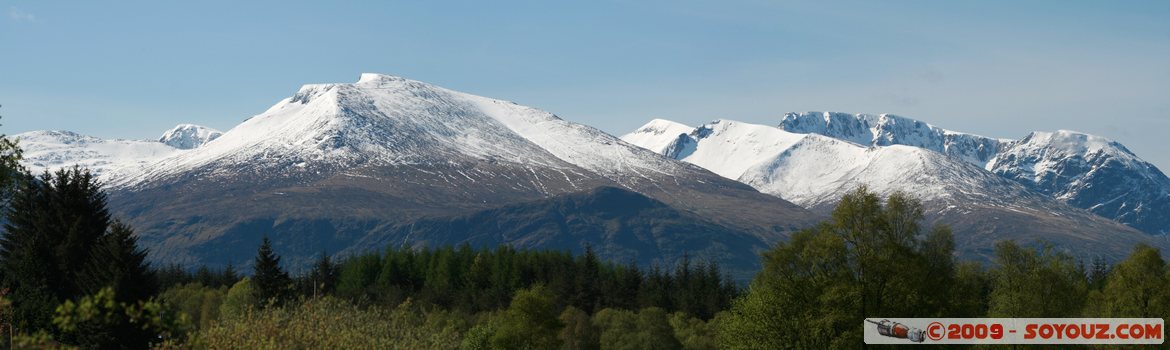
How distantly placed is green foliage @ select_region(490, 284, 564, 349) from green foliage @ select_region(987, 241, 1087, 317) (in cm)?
4737

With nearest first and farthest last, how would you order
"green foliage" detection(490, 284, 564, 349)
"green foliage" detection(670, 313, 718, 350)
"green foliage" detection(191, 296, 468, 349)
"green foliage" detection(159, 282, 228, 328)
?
"green foliage" detection(191, 296, 468, 349) < "green foliage" detection(490, 284, 564, 349) < "green foliage" detection(670, 313, 718, 350) < "green foliage" detection(159, 282, 228, 328)

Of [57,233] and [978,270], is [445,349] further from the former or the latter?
[978,270]

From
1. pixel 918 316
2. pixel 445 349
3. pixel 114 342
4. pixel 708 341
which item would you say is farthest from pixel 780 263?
pixel 708 341

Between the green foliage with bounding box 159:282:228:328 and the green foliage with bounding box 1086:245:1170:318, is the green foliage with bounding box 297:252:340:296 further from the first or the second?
the green foliage with bounding box 1086:245:1170:318

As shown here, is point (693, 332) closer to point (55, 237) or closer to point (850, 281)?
point (850, 281)

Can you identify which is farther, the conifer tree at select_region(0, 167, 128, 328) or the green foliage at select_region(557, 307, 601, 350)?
A: the green foliage at select_region(557, 307, 601, 350)

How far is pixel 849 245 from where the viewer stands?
7131 cm

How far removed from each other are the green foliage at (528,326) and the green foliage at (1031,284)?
47369 millimetres

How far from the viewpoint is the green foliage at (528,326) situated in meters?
118

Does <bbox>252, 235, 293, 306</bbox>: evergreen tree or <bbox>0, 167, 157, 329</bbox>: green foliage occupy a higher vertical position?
<bbox>0, 167, 157, 329</bbox>: green foliage

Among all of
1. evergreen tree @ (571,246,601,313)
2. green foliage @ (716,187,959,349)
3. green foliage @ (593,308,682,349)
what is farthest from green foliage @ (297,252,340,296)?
green foliage @ (716,187,959,349)

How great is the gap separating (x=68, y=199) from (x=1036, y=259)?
76.1m

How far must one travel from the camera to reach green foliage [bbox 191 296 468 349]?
4462 cm

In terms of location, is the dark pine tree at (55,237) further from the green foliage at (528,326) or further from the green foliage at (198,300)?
the green foliage at (198,300)
